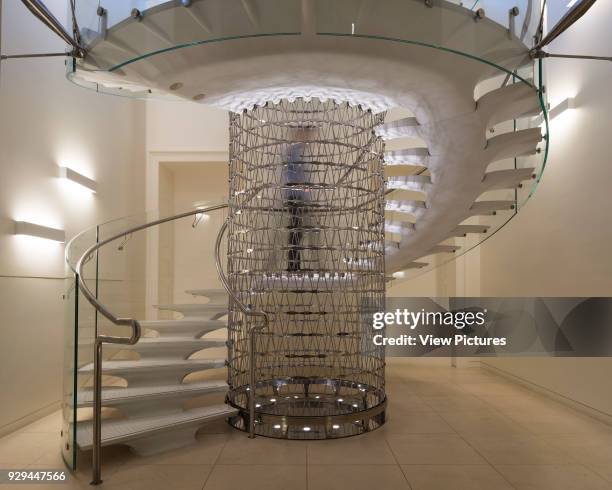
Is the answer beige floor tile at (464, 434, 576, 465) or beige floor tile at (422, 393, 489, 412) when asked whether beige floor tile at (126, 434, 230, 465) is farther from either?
beige floor tile at (422, 393, 489, 412)

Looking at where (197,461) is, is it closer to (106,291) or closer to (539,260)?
(106,291)

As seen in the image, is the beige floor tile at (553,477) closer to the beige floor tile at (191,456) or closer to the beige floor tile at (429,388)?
the beige floor tile at (191,456)

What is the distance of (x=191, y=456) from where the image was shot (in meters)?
3.04

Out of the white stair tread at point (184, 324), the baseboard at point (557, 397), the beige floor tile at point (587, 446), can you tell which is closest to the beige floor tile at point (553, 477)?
the beige floor tile at point (587, 446)

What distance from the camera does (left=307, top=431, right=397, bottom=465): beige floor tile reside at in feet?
9.77

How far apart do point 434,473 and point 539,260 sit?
9.11 feet

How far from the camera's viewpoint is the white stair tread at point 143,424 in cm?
282

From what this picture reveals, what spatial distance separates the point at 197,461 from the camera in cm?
296

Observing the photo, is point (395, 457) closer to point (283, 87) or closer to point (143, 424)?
point (143, 424)

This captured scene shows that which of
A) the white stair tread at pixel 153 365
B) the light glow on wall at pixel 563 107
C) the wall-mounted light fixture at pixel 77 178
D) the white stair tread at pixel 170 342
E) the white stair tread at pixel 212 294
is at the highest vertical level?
the light glow on wall at pixel 563 107

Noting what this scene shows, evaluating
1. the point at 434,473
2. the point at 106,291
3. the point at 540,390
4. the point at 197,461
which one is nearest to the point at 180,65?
the point at 106,291

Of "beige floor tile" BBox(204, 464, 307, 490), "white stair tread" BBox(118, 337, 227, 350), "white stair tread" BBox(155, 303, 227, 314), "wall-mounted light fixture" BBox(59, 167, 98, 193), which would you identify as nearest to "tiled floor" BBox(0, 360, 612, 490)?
"beige floor tile" BBox(204, 464, 307, 490)

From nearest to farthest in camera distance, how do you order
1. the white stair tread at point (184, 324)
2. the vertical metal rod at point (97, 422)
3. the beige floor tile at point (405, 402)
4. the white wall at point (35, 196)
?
the vertical metal rod at point (97, 422), the white wall at point (35, 196), the white stair tread at point (184, 324), the beige floor tile at point (405, 402)

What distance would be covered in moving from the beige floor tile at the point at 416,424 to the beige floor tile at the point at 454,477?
0.65 meters
